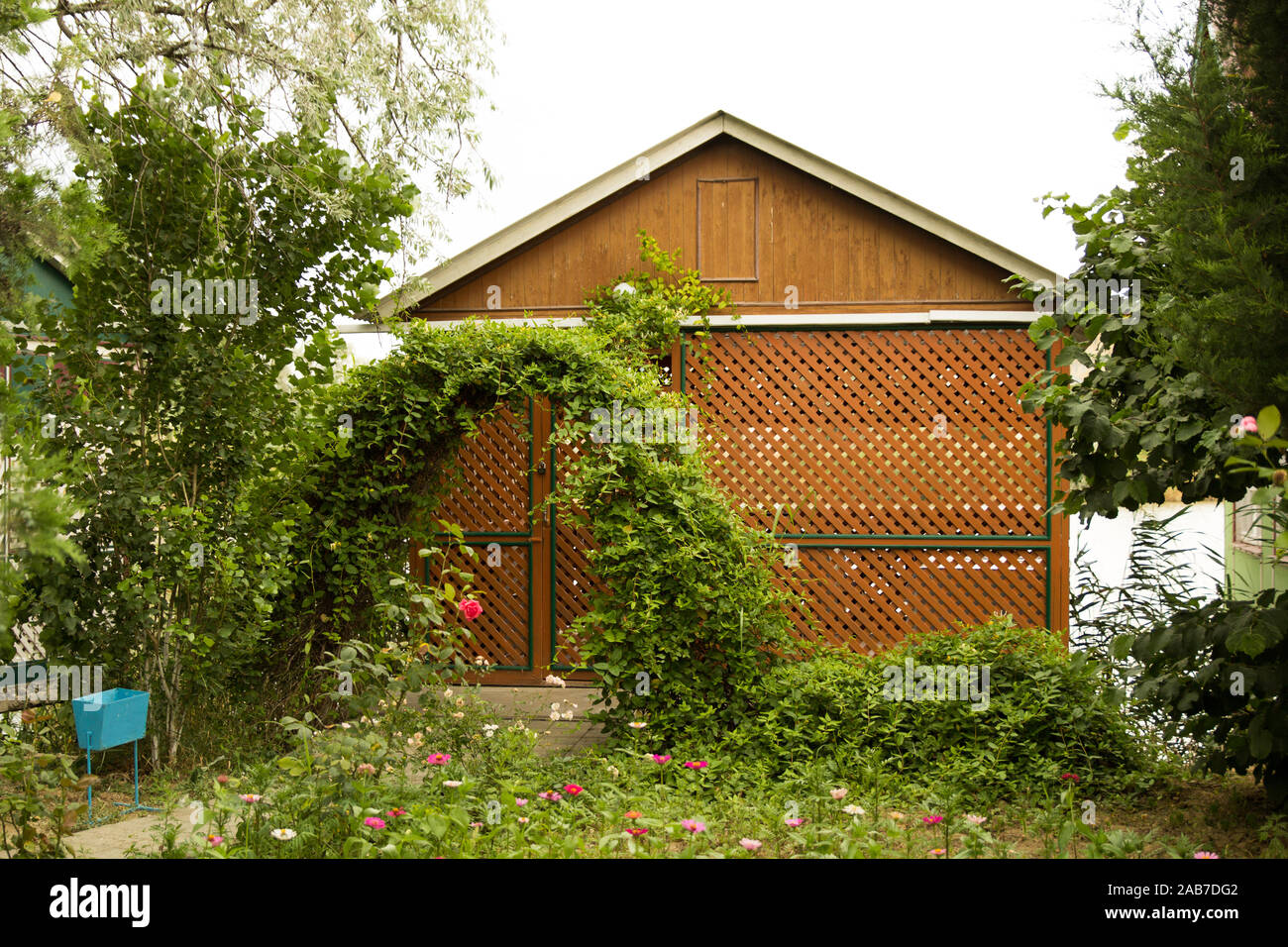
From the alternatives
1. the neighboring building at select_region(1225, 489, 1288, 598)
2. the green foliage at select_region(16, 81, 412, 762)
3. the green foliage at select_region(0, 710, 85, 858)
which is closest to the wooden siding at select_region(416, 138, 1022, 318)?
the neighboring building at select_region(1225, 489, 1288, 598)

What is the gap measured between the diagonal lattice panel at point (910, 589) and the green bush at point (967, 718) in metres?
1.56

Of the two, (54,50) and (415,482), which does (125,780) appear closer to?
(415,482)

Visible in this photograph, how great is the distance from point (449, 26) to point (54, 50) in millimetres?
3886

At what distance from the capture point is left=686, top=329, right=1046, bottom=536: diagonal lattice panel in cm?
674

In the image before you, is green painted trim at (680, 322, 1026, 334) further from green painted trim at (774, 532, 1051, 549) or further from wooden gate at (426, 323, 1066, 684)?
green painted trim at (774, 532, 1051, 549)

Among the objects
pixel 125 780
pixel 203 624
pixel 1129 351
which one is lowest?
pixel 125 780

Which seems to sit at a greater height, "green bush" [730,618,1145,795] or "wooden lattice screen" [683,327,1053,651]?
"wooden lattice screen" [683,327,1053,651]

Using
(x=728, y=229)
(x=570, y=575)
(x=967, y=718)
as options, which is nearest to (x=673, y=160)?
(x=728, y=229)

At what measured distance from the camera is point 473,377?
5180mm

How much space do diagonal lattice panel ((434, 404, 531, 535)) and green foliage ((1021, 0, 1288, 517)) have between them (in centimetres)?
451

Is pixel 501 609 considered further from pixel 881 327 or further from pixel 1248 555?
pixel 1248 555

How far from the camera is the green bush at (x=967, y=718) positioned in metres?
4.32

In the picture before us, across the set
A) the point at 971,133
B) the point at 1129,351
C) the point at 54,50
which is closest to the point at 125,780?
the point at 54,50

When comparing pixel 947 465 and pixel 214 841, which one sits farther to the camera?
pixel 947 465
